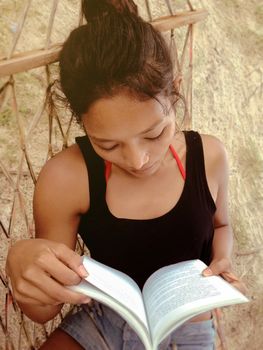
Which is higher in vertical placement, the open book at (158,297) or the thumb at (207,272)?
the open book at (158,297)

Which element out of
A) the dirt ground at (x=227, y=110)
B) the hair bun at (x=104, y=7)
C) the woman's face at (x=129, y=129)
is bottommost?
the dirt ground at (x=227, y=110)

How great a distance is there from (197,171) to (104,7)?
372mm

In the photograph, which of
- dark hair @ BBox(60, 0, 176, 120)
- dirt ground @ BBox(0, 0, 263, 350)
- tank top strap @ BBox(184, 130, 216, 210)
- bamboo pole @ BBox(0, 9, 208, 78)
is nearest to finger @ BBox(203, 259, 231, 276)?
tank top strap @ BBox(184, 130, 216, 210)

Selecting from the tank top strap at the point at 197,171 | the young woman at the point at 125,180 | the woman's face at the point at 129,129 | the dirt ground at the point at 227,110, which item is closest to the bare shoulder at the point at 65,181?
the young woman at the point at 125,180

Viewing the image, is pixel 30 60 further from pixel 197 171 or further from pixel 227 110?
pixel 227 110

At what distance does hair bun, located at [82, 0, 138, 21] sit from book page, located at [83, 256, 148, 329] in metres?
0.45

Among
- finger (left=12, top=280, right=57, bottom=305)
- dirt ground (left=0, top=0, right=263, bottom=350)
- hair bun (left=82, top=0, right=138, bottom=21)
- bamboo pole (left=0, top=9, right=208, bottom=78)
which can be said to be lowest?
dirt ground (left=0, top=0, right=263, bottom=350)

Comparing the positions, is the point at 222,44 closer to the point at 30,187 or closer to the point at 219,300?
the point at 30,187

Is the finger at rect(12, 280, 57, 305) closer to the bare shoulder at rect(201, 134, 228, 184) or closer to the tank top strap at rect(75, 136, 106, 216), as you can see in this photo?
the tank top strap at rect(75, 136, 106, 216)

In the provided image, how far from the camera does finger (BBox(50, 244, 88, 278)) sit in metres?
0.69

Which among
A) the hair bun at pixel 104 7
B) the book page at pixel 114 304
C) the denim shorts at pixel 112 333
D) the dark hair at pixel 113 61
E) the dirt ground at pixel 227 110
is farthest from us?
the dirt ground at pixel 227 110

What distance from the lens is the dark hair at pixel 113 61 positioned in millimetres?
788

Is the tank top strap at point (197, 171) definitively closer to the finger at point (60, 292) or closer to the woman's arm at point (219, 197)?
the woman's arm at point (219, 197)

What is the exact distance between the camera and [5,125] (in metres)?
1.89
